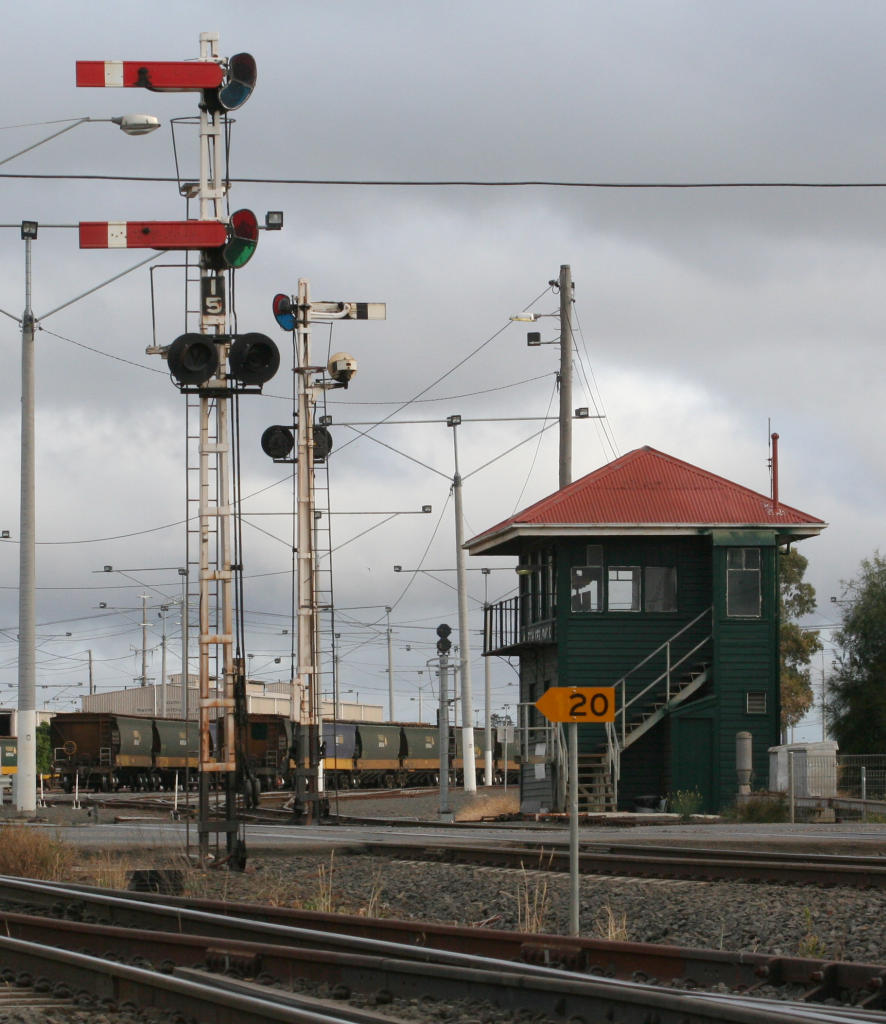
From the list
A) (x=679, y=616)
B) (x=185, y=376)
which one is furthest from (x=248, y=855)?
(x=679, y=616)

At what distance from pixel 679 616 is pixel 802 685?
105 ft

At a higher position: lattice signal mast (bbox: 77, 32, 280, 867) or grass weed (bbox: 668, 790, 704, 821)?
lattice signal mast (bbox: 77, 32, 280, 867)

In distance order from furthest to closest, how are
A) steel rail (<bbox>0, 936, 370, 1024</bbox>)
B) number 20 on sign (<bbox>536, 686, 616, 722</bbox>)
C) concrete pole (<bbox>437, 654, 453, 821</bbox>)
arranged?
1. concrete pole (<bbox>437, 654, 453, 821</bbox>)
2. number 20 on sign (<bbox>536, 686, 616, 722</bbox>)
3. steel rail (<bbox>0, 936, 370, 1024</bbox>)

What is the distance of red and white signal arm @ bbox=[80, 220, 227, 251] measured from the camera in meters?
17.7

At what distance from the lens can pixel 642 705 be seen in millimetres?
34688

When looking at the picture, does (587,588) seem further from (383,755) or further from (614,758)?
(383,755)

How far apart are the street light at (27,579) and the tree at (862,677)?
22328 mm

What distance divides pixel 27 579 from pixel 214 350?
15.2m

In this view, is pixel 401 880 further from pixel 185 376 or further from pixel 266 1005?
pixel 266 1005

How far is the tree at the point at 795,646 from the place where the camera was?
64500 mm

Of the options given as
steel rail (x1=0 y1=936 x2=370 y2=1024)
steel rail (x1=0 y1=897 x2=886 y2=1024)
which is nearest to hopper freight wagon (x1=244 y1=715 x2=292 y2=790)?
steel rail (x1=0 y1=897 x2=886 y2=1024)

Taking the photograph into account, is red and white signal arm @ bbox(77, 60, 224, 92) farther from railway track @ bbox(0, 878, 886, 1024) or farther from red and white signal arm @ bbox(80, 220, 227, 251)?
railway track @ bbox(0, 878, 886, 1024)

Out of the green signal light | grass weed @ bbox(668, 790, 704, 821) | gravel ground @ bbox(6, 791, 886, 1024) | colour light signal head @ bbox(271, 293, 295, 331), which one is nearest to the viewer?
gravel ground @ bbox(6, 791, 886, 1024)

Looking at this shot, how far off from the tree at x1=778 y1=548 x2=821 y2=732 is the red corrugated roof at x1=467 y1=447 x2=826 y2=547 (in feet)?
95.3
